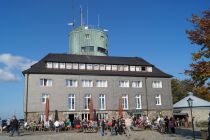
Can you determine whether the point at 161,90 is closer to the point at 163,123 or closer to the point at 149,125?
the point at 149,125

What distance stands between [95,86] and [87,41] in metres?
16.1

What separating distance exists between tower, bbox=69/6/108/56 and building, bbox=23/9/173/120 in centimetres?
899

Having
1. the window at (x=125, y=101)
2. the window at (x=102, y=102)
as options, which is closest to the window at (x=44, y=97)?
the window at (x=102, y=102)

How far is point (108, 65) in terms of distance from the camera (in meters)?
46.8

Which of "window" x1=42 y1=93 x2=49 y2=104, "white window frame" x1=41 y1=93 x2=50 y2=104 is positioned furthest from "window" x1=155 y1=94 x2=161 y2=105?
"window" x1=42 y1=93 x2=49 y2=104

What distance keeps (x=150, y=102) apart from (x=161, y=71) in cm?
639

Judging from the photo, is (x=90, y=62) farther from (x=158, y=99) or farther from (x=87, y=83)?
(x=158, y=99)

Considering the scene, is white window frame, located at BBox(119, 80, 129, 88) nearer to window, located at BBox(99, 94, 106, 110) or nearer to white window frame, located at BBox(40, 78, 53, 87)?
window, located at BBox(99, 94, 106, 110)

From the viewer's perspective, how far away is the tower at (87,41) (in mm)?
57625

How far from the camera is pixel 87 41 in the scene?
57.8 metres

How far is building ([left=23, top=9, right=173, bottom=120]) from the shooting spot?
41.2 metres

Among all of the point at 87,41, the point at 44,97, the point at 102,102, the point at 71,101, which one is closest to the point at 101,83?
the point at 102,102

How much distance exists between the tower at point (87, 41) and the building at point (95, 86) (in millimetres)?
8995

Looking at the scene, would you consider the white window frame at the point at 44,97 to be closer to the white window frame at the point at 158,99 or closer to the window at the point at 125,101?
the window at the point at 125,101
